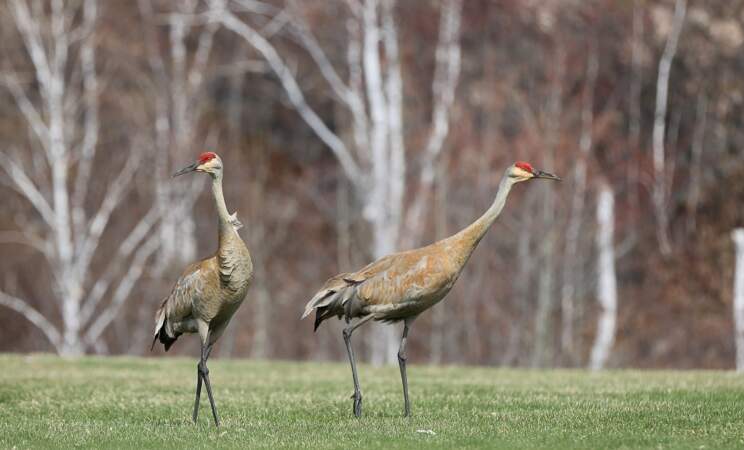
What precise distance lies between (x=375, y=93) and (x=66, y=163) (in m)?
6.59

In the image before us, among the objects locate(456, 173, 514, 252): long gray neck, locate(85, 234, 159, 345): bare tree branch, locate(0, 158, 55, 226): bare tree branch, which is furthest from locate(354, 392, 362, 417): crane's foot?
locate(85, 234, 159, 345): bare tree branch

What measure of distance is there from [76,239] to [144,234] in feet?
6.54

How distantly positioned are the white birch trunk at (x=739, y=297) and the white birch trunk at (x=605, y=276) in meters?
2.60

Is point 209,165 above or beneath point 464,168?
beneath

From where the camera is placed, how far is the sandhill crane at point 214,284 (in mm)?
9484

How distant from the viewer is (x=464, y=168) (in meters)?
26.8

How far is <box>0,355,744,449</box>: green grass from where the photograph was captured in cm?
877

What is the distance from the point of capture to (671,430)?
898 cm

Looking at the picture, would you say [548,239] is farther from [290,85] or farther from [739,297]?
[290,85]

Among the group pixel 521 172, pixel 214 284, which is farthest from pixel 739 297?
pixel 214 284

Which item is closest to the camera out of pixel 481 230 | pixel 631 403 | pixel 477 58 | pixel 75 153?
pixel 481 230

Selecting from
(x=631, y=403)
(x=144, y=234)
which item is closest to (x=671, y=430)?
(x=631, y=403)

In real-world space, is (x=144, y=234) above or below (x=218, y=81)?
below

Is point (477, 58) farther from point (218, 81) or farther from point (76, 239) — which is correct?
point (76, 239)
